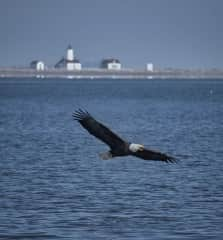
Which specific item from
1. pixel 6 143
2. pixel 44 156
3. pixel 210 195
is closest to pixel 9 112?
pixel 6 143

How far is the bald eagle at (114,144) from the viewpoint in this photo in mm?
16125

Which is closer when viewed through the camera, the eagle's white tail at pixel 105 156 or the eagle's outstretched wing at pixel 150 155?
the eagle's white tail at pixel 105 156

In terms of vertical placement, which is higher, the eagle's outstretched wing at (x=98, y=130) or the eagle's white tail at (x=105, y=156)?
the eagle's outstretched wing at (x=98, y=130)

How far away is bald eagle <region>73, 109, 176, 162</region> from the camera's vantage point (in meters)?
16.1

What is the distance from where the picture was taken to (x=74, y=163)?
2666 centimetres

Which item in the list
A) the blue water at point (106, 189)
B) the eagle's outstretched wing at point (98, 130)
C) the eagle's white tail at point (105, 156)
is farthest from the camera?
the blue water at point (106, 189)

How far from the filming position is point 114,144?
53.4 ft

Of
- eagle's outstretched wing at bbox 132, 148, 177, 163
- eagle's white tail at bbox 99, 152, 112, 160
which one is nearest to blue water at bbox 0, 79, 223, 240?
eagle's outstretched wing at bbox 132, 148, 177, 163

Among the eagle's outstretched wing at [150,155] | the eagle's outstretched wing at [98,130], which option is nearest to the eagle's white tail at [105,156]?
the eagle's outstretched wing at [98,130]

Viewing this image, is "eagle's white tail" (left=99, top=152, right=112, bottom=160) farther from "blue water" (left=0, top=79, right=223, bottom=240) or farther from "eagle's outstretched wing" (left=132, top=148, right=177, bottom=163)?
"blue water" (left=0, top=79, right=223, bottom=240)

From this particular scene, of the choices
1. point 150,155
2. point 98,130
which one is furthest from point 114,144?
point 150,155

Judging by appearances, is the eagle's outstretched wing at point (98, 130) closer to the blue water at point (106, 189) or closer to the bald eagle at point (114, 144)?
the bald eagle at point (114, 144)

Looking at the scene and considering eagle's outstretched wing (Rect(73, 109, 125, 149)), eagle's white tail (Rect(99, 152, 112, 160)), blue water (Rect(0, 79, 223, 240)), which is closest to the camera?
eagle's white tail (Rect(99, 152, 112, 160))

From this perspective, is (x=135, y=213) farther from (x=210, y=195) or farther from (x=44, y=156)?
(x=44, y=156)
